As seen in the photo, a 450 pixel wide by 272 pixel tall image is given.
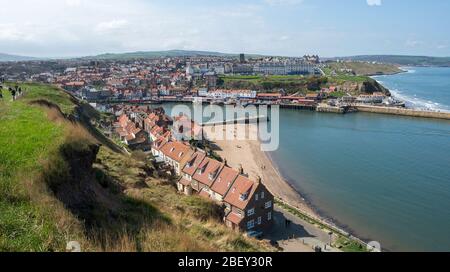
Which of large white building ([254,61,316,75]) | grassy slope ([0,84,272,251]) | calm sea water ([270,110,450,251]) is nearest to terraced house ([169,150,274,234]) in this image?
calm sea water ([270,110,450,251])

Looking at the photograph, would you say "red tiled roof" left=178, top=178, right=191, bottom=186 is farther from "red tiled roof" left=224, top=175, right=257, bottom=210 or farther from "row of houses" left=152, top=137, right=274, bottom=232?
"red tiled roof" left=224, top=175, right=257, bottom=210

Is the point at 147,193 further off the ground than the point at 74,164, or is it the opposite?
the point at 74,164

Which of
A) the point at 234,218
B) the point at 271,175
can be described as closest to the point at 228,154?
the point at 271,175

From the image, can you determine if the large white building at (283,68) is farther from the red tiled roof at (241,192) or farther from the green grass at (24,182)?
the green grass at (24,182)

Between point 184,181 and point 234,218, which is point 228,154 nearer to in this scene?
point 184,181
